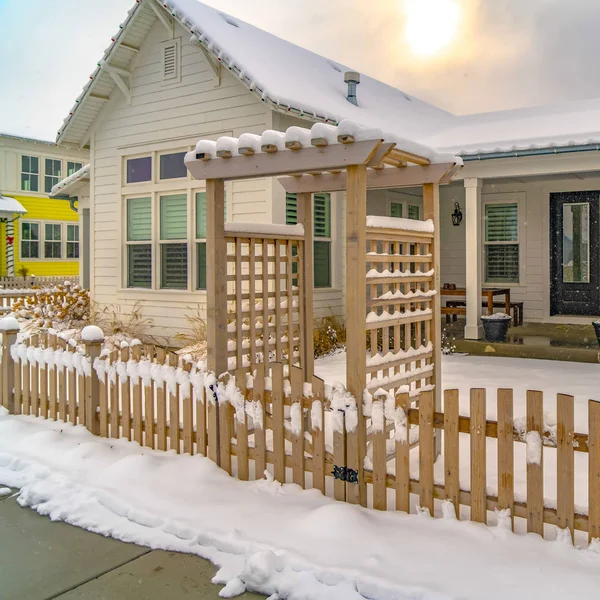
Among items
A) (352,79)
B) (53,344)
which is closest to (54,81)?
(352,79)

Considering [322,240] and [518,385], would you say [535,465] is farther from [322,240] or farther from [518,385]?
[322,240]

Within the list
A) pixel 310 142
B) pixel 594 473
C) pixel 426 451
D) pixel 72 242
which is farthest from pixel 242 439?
pixel 72 242

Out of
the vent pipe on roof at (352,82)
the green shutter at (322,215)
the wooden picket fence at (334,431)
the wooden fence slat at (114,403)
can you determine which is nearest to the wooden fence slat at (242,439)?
the wooden picket fence at (334,431)

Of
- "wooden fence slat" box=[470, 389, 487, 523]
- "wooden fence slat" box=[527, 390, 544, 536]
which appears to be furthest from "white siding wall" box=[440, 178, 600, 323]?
"wooden fence slat" box=[527, 390, 544, 536]

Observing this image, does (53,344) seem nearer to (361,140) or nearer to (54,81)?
(361,140)

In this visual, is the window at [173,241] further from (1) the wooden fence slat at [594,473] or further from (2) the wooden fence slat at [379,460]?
(1) the wooden fence slat at [594,473]

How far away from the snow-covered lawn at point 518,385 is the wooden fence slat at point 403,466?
0.09 metres

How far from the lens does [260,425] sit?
13.4 ft

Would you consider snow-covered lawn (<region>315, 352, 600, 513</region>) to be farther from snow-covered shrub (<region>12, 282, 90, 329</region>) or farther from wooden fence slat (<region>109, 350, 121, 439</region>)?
snow-covered shrub (<region>12, 282, 90, 329</region>)

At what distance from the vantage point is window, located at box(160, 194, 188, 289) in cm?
1028

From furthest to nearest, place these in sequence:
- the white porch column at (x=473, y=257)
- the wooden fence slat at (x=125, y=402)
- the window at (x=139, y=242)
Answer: the window at (x=139, y=242), the white porch column at (x=473, y=257), the wooden fence slat at (x=125, y=402)

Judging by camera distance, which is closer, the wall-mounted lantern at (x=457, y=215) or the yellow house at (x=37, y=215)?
the wall-mounted lantern at (x=457, y=215)

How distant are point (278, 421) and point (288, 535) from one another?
819 mm

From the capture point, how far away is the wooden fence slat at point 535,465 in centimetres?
313
